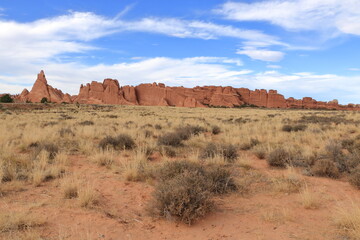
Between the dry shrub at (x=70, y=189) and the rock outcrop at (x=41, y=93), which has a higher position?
the rock outcrop at (x=41, y=93)

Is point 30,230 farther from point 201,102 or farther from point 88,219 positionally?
point 201,102

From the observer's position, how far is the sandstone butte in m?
97.6

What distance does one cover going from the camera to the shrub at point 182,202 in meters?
3.77

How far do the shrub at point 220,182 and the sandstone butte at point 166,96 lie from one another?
3892 inches

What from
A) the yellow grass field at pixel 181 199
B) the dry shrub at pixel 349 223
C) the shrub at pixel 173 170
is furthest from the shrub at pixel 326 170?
the shrub at pixel 173 170

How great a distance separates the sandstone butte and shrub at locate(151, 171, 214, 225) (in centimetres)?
9954

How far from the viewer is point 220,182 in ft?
17.1

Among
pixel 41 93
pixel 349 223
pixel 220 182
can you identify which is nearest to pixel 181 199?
pixel 220 182

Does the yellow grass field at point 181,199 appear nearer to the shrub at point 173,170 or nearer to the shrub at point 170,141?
the shrub at point 173,170

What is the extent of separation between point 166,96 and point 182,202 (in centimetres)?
11010

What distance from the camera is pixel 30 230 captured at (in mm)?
3387

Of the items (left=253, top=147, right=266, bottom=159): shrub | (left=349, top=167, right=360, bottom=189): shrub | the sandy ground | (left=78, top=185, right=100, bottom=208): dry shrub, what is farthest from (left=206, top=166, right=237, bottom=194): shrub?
(left=253, top=147, right=266, bottom=159): shrub

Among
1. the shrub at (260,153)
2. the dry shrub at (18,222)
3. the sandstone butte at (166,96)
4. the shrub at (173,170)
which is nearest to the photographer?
the dry shrub at (18,222)

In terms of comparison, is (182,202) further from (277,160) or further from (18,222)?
(277,160)
